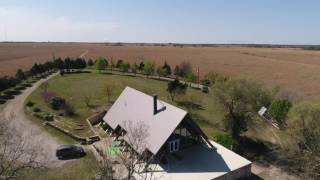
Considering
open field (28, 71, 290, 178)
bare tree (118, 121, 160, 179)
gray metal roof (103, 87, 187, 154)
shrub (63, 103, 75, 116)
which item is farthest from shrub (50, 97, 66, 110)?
bare tree (118, 121, 160, 179)

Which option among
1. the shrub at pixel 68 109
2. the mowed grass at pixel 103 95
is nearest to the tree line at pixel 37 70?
the mowed grass at pixel 103 95

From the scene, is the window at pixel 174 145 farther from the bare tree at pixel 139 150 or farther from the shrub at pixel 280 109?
the shrub at pixel 280 109

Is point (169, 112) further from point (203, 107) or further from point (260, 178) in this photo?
point (203, 107)

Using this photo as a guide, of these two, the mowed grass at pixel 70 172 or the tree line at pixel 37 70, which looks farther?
the tree line at pixel 37 70

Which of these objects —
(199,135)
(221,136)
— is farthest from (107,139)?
(221,136)

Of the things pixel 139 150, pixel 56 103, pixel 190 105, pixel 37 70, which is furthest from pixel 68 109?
pixel 37 70

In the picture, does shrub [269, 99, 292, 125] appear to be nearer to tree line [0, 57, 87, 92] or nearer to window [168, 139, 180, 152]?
window [168, 139, 180, 152]
